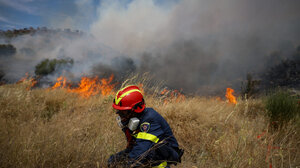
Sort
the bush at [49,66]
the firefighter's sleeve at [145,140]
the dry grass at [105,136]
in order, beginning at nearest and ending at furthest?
the firefighter's sleeve at [145,140] < the dry grass at [105,136] < the bush at [49,66]

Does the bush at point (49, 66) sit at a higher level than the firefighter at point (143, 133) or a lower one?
higher

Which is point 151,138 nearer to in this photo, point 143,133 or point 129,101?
point 143,133

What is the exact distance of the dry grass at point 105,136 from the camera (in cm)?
183

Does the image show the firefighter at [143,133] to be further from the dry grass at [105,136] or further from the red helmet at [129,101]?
the dry grass at [105,136]

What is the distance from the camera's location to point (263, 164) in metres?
2.14

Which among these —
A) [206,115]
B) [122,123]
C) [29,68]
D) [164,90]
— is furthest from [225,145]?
[29,68]

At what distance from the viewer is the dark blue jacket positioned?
1632 mm

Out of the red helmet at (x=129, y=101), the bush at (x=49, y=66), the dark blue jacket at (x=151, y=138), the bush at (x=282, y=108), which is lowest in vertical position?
the bush at (x=282, y=108)

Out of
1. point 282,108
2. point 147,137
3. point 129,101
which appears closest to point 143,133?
point 147,137

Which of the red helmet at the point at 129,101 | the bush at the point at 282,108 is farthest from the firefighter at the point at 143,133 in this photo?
the bush at the point at 282,108

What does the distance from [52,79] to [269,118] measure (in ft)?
76.1

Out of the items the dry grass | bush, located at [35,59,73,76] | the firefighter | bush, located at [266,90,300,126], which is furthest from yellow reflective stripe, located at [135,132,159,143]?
bush, located at [35,59,73,76]

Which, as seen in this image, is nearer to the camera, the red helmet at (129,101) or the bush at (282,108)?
the red helmet at (129,101)

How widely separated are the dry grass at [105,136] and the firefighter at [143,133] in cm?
35
